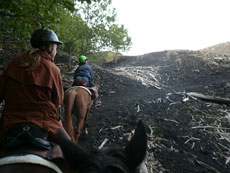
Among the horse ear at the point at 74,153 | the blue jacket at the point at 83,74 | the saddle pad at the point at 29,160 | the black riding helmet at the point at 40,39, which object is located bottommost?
the saddle pad at the point at 29,160

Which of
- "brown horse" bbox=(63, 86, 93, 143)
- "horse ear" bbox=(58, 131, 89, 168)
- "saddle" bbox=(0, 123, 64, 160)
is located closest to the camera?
"horse ear" bbox=(58, 131, 89, 168)

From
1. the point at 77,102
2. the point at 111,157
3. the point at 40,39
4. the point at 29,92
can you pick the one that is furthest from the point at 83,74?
the point at 111,157

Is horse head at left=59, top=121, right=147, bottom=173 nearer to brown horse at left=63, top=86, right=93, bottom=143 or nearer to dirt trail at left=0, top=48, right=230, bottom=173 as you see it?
dirt trail at left=0, top=48, right=230, bottom=173

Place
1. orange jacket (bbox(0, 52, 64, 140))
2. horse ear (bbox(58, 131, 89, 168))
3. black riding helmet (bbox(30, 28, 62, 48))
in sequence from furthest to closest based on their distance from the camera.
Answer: black riding helmet (bbox(30, 28, 62, 48)), orange jacket (bbox(0, 52, 64, 140)), horse ear (bbox(58, 131, 89, 168))

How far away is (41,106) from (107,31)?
12.7 metres

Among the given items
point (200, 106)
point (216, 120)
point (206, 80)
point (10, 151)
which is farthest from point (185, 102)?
point (10, 151)

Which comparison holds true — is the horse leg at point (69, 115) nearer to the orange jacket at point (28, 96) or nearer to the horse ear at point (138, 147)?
the orange jacket at point (28, 96)

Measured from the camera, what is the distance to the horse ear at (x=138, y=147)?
50.0 inches

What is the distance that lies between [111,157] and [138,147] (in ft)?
0.81

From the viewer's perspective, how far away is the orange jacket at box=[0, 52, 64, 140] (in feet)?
6.10

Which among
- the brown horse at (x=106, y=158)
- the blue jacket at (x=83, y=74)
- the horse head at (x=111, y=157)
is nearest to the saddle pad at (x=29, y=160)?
the brown horse at (x=106, y=158)

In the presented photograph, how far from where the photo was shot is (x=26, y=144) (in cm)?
175

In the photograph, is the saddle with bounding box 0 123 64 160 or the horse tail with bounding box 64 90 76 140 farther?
the horse tail with bounding box 64 90 76 140

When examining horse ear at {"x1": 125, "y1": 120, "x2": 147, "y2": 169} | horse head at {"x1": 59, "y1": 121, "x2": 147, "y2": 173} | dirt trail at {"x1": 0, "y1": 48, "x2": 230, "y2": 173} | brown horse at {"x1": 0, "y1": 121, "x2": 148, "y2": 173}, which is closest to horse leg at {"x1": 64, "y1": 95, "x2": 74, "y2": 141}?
dirt trail at {"x1": 0, "y1": 48, "x2": 230, "y2": 173}
